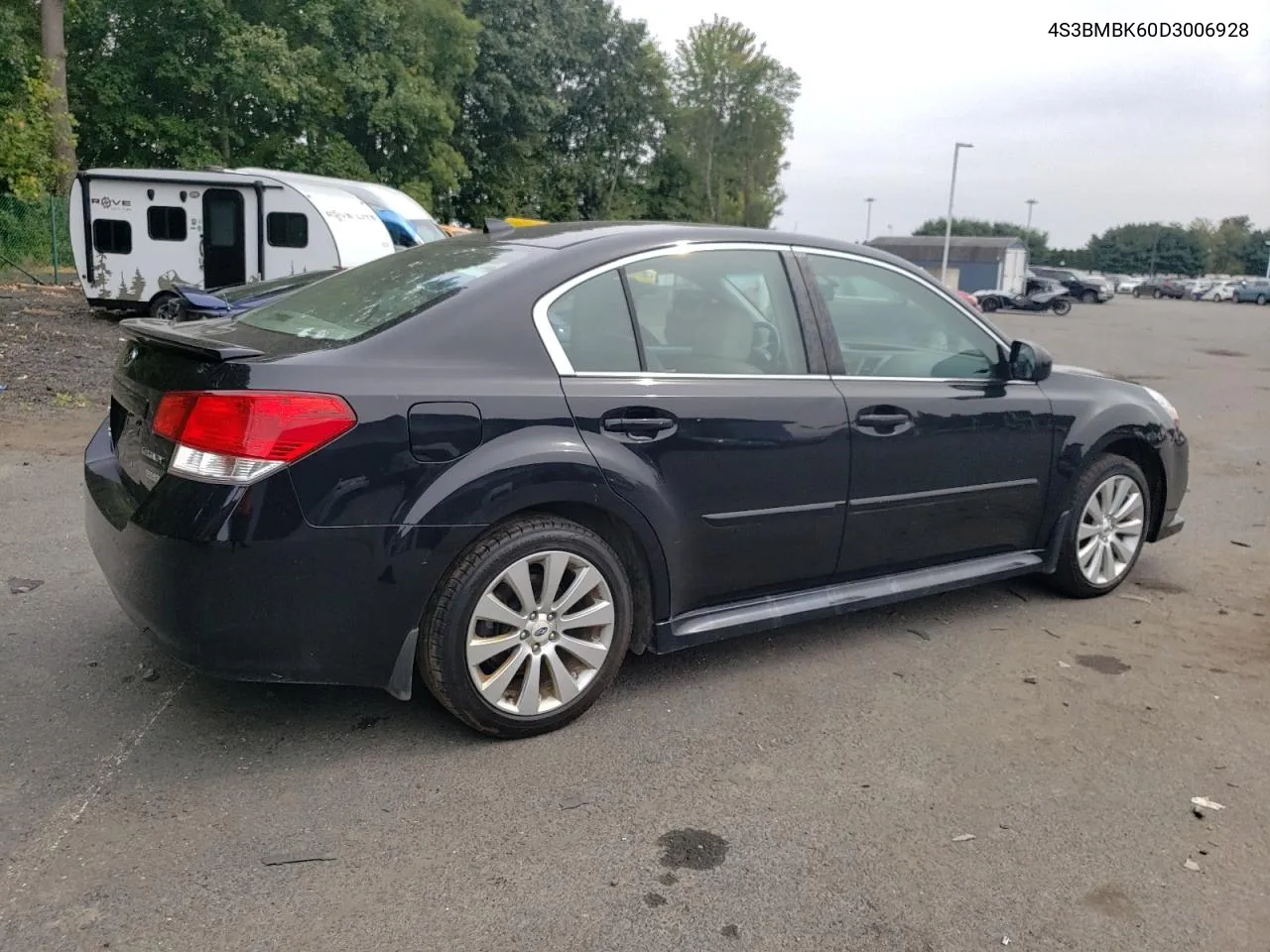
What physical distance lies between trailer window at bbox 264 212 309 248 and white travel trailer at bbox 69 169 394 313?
1 centimetres

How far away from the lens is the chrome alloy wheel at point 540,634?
3227mm

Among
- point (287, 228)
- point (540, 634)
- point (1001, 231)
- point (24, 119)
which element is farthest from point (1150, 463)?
point (1001, 231)

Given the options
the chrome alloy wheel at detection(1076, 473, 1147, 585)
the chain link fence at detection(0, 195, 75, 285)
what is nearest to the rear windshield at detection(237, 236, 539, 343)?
the chrome alloy wheel at detection(1076, 473, 1147, 585)

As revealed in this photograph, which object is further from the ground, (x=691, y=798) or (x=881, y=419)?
(x=881, y=419)

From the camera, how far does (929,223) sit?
120m

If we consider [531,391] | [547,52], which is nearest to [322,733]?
[531,391]

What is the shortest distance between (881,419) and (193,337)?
7.72 feet

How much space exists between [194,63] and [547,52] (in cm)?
1473

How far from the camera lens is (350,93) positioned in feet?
101

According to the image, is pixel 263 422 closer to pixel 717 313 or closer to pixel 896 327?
pixel 717 313

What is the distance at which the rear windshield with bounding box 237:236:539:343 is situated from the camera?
3365 mm

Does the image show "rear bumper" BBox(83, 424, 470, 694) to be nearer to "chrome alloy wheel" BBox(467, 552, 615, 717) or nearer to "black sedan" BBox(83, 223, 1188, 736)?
"black sedan" BBox(83, 223, 1188, 736)

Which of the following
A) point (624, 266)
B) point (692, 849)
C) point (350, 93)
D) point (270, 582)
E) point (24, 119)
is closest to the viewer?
point (692, 849)

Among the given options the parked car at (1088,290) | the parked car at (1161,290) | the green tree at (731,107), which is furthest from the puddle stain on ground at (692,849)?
the parked car at (1161,290)
